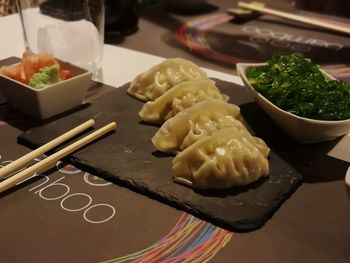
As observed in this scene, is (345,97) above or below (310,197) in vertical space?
above

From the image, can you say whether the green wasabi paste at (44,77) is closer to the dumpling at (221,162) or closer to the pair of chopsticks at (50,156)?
the pair of chopsticks at (50,156)

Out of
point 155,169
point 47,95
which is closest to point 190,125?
point 155,169

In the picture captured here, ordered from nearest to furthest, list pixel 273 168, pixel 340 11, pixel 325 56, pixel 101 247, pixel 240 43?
pixel 101 247, pixel 273 168, pixel 325 56, pixel 240 43, pixel 340 11

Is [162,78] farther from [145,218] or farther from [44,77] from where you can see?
[145,218]

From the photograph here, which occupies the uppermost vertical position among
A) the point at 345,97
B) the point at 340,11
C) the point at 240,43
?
the point at 345,97

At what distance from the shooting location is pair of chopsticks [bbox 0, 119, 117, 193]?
2.77 feet

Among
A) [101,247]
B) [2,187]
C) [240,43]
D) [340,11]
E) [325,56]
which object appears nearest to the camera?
[101,247]

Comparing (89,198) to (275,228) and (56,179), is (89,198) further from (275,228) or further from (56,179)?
(275,228)

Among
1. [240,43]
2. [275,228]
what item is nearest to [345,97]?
[275,228]

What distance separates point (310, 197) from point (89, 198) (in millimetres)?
421

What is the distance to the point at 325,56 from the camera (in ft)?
5.53

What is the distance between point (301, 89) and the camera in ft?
3.27

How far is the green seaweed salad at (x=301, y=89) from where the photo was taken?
0.98 m

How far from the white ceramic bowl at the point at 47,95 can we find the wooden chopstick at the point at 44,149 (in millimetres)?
119
